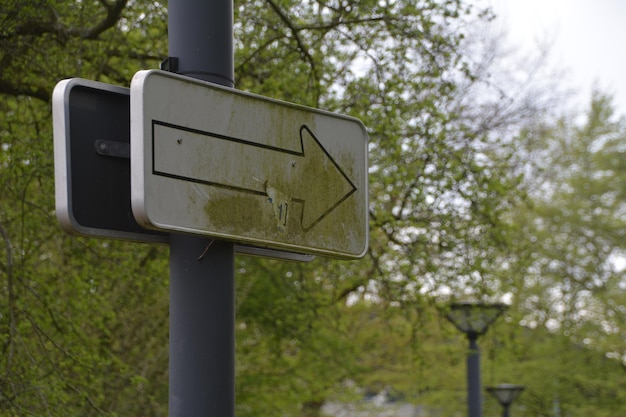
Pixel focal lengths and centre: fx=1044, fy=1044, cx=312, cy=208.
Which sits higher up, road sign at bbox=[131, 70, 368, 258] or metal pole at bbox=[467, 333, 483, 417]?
road sign at bbox=[131, 70, 368, 258]

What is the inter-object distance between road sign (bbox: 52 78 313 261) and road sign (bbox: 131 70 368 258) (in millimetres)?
217

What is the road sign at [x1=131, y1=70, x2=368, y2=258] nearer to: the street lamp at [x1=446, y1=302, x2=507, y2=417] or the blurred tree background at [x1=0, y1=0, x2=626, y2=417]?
the blurred tree background at [x1=0, y1=0, x2=626, y2=417]

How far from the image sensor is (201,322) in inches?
109

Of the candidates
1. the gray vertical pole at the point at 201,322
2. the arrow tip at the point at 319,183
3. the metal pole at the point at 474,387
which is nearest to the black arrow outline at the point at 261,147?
the arrow tip at the point at 319,183

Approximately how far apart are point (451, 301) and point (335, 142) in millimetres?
10928

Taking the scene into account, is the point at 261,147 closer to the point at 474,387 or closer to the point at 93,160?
Answer: the point at 93,160

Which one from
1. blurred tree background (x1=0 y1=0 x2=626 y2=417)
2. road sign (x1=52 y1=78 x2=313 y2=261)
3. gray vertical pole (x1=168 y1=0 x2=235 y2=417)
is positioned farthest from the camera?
blurred tree background (x1=0 y1=0 x2=626 y2=417)

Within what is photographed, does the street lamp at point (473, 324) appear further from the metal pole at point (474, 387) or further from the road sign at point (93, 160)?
the road sign at point (93, 160)

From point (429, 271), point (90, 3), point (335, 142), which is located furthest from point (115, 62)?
point (335, 142)

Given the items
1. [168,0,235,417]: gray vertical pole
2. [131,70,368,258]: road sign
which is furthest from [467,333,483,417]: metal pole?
[168,0,235,417]: gray vertical pole

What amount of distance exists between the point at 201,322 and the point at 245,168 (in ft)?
1.43

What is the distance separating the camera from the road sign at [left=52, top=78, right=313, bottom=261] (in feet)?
8.46

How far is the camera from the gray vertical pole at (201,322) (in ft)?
8.98

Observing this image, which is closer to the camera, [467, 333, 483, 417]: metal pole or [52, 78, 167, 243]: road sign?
[52, 78, 167, 243]: road sign
